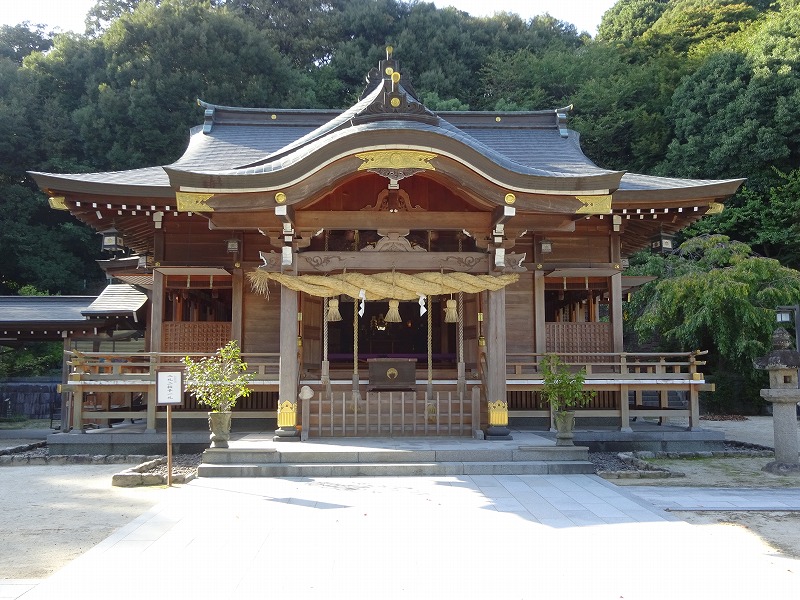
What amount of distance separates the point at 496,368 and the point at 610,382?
2620 mm

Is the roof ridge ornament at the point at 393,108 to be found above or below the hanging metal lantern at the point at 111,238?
A: above

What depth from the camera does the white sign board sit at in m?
8.25

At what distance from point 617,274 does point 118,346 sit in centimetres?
2231

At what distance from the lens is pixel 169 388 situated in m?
8.34

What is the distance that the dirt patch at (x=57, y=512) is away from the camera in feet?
17.9

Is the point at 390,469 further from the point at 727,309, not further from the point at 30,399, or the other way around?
the point at 30,399

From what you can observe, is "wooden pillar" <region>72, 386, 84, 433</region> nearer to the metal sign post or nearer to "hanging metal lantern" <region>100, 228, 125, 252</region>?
"hanging metal lantern" <region>100, 228, 125, 252</region>

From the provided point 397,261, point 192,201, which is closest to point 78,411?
point 192,201

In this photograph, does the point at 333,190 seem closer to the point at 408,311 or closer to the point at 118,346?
the point at 408,311

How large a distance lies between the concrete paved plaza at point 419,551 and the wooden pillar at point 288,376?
227cm

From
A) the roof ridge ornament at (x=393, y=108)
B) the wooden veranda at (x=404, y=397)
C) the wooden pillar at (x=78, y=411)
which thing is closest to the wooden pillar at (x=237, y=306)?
the wooden veranda at (x=404, y=397)

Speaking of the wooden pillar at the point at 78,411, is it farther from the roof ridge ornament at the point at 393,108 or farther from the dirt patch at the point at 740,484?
the dirt patch at the point at 740,484

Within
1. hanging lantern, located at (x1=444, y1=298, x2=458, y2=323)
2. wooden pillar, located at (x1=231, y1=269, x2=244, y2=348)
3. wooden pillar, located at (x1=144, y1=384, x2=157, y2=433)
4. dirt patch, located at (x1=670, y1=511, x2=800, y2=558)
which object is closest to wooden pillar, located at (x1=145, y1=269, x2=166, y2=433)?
wooden pillar, located at (x1=144, y1=384, x2=157, y2=433)

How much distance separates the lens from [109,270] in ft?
46.9
